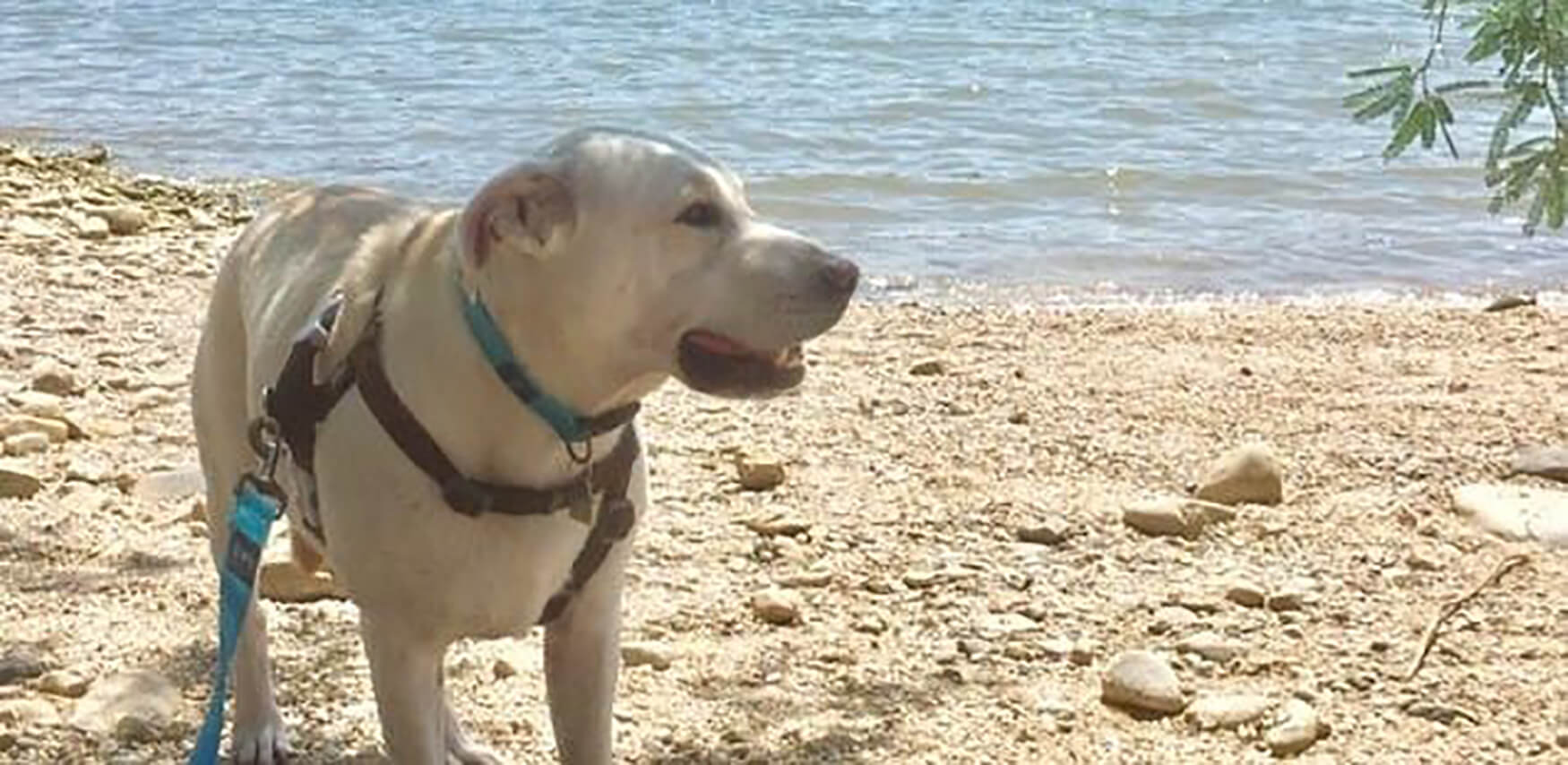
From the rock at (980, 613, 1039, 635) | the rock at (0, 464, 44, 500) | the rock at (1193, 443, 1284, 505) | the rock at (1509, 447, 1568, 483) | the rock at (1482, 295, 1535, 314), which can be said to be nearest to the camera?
the rock at (980, 613, 1039, 635)

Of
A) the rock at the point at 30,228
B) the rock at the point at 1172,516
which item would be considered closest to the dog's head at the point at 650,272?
the rock at the point at 1172,516

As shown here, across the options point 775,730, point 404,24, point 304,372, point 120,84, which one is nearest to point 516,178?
point 304,372

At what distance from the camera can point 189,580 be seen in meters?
5.47

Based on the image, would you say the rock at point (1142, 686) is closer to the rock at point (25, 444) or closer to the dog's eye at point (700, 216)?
the dog's eye at point (700, 216)

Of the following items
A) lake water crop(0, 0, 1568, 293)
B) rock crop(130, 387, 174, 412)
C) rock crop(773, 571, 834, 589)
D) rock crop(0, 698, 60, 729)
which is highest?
rock crop(0, 698, 60, 729)

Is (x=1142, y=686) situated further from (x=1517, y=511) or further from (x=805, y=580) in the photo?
(x=1517, y=511)

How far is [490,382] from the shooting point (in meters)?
3.49

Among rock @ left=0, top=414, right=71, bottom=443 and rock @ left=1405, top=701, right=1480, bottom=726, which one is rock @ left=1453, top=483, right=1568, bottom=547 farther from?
rock @ left=0, top=414, right=71, bottom=443

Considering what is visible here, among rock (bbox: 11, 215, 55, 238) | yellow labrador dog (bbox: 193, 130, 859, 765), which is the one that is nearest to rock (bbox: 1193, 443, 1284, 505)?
yellow labrador dog (bbox: 193, 130, 859, 765)

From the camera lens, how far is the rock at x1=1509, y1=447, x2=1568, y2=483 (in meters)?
6.57

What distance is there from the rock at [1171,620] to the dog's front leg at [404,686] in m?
2.08

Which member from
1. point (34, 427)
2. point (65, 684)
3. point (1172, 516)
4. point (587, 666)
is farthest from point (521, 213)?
point (34, 427)

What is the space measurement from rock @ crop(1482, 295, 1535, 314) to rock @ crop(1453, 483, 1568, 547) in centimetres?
360

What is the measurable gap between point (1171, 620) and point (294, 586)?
2.03 metres
